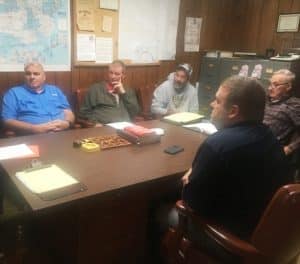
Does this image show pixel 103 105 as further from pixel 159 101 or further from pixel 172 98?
pixel 172 98

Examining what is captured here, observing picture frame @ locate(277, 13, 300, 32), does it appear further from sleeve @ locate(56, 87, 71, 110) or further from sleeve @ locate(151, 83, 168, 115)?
sleeve @ locate(56, 87, 71, 110)

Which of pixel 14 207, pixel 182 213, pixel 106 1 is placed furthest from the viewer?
pixel 106 1

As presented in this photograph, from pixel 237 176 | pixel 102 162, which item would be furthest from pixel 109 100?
pixel 237 176

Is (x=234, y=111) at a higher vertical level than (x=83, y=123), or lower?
higher

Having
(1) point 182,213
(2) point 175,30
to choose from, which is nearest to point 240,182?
(1) point 182,213

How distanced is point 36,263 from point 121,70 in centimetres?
202

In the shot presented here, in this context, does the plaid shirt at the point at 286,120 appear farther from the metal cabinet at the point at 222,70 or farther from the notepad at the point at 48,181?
the notepad at the point at 48,181

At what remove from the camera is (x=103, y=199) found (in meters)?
1.44

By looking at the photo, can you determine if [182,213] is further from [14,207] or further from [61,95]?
[61,95]

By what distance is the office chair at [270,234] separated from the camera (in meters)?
1.13

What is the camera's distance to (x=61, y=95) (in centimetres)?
313

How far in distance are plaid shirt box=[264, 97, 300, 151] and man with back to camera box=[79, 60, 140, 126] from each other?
135 cm

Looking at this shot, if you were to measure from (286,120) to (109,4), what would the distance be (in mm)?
2147

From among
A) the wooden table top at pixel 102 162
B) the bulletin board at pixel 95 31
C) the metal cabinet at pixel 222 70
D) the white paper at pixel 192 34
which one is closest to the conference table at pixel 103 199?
the wooden table top at pixel 102 162
